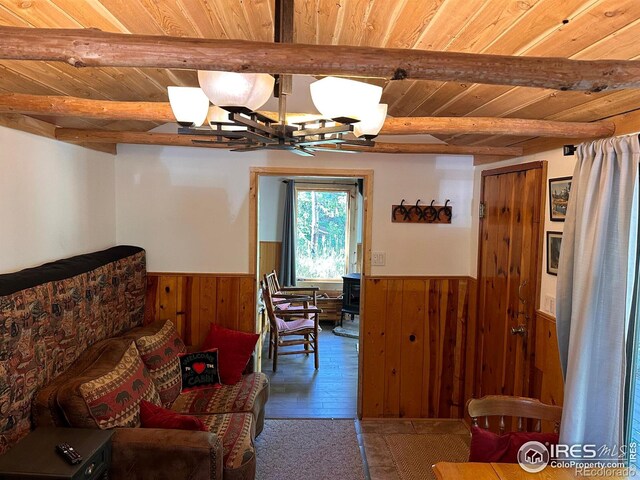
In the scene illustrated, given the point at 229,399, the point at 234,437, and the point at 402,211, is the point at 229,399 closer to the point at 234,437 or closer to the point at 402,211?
the point at 234,437

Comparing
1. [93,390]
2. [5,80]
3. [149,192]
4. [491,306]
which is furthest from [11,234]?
[491,306]

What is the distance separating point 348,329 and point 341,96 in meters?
5.02

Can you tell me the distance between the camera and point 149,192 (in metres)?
3.52

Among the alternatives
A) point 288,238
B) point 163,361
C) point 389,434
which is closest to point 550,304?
point 389,434

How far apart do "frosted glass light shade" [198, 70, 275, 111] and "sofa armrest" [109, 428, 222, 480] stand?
1.61 metres

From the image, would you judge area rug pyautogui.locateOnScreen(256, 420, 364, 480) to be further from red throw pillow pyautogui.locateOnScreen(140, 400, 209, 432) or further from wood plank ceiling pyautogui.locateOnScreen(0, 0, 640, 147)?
wood plank ceiling pyautogui.locateOnScreen(0, 0, 640, 147)

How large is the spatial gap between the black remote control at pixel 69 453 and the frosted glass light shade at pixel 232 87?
5.15 ft

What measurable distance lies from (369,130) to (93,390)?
180 centimetres

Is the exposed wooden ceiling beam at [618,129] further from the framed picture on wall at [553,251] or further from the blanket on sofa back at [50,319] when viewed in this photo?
the blanket on sofa back at [50,319]

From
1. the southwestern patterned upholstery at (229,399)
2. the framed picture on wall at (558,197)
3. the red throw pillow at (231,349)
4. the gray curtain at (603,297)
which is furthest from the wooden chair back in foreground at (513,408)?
the red throw pillow at (231,349)

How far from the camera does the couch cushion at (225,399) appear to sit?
2842 millimetres

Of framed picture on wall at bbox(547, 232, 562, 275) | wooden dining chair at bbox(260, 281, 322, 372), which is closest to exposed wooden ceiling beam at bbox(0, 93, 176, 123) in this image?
framed picture on wall at bbox(547, 232, 562, 275)

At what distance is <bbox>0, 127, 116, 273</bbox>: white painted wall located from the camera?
224 cm

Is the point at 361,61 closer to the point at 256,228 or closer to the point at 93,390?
the point at 93,390
